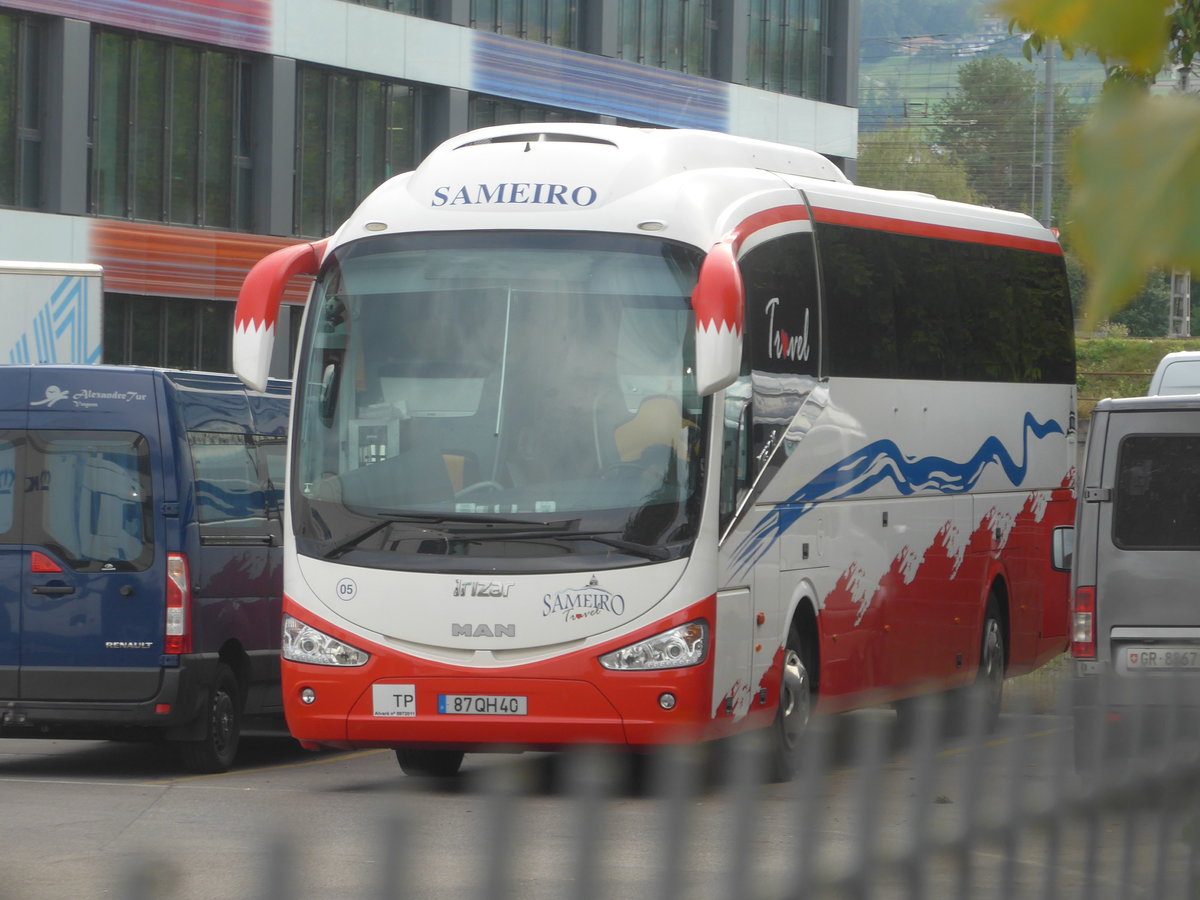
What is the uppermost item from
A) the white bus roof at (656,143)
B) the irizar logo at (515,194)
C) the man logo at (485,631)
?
the white bus roof at (656,143)

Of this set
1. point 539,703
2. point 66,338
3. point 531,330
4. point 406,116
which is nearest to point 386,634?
point 539,703

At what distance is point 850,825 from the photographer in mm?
2562

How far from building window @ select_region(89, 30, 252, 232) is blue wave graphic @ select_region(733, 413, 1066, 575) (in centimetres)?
1887

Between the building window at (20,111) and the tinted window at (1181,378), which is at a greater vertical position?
the building window at (20,111)

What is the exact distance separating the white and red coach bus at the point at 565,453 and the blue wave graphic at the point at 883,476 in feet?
0.13

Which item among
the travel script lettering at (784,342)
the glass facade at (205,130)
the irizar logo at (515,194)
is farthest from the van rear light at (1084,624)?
the glass facade at (205,130)

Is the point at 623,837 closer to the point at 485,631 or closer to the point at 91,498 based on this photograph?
the point at 485,631

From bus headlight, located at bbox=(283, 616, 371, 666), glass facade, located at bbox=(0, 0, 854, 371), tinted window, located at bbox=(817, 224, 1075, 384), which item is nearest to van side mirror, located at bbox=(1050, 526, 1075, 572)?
tinted window, located at bbox=(817, 224, 1075, 384)

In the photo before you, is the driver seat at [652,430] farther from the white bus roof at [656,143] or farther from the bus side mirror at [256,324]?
the bus side mirror at [256,324]

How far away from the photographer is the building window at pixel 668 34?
40125mm

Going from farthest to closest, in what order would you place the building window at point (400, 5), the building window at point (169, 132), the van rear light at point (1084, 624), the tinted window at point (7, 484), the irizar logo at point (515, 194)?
the building window at point (400, 5)
the building window at point (169, 132)
the tinted window at point (7, 484)
the van rear light at point (1084, 624)
the irizar logo at point (515, 194)

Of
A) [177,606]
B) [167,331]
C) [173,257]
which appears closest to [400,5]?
[173,257]

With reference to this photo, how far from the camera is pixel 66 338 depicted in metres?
17.9

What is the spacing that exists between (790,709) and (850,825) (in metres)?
9.20
